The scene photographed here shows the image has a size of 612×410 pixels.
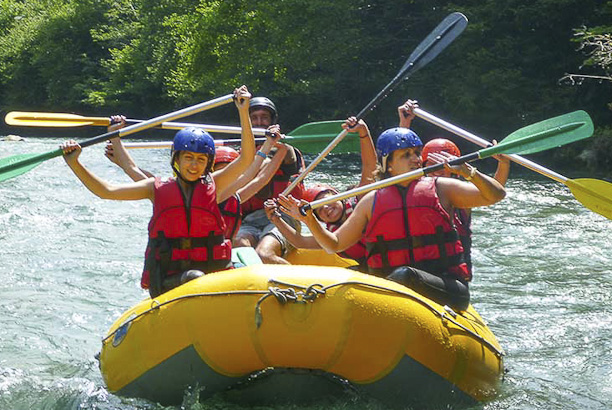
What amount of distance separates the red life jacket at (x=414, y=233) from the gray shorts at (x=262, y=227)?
1775 millimetres

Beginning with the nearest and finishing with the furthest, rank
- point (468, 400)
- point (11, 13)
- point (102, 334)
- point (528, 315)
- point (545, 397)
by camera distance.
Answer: point (468, 400), point (545, 397), point (102, 334), point (528, 315), point (11, 13)

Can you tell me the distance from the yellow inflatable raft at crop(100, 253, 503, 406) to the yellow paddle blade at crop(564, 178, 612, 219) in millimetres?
1312

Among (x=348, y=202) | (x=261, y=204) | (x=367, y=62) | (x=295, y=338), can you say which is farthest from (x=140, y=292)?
(x=367, y=62)

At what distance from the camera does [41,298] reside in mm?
6660

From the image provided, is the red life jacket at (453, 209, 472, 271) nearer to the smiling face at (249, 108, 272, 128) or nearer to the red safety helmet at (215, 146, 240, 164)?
the red safety helmet at (215, 146, 240, 164)

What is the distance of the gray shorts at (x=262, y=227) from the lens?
591cm

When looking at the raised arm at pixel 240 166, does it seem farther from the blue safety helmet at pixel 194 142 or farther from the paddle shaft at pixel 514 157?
the paddle shaft at pixel 514 157

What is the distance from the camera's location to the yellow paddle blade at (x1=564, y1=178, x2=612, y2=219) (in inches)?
186

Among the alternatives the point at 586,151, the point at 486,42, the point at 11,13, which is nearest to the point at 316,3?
the point at 486,42

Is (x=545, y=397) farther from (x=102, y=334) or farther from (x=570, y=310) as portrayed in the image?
(x=102, y=334)

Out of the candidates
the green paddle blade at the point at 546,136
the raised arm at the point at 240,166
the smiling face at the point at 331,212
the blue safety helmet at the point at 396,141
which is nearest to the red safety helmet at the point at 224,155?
the smiling face at the point at 331,212

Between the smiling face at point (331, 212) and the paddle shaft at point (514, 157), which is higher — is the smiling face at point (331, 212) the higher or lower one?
the lower one

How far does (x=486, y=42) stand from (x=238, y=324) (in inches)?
638

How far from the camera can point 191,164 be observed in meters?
4.21
